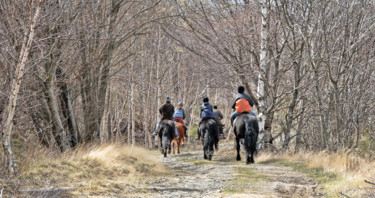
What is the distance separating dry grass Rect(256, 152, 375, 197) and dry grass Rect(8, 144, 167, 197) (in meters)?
3.58

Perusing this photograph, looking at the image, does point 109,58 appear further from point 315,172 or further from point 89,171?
point 315,172

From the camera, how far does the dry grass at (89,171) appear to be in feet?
26.3

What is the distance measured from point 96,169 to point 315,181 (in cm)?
462

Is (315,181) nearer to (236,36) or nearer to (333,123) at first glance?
(236,36)

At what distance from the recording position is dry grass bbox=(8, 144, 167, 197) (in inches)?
316

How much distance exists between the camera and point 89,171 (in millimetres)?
10055

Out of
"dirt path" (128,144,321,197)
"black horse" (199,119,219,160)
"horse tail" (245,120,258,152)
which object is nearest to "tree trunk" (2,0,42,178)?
"dirt path" (128,144,321,197)

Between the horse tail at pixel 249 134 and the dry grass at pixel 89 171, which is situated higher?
the horse tail at pixel 249 134

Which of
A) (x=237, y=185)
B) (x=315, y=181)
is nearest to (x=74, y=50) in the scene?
(x=237, y=185)

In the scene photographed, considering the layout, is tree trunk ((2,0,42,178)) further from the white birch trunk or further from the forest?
the white birch trunk

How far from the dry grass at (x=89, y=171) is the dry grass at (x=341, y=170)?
3582 mm

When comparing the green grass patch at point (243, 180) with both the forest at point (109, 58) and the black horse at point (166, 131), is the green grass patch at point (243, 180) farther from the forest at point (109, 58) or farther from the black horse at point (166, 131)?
the black horse at point (166, 131)

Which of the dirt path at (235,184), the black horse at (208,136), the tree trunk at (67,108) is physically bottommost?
the dirt path at (235,184)

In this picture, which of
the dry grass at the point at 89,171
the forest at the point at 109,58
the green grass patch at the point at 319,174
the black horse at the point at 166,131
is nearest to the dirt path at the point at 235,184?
the green grass patch at the point at 319,174
